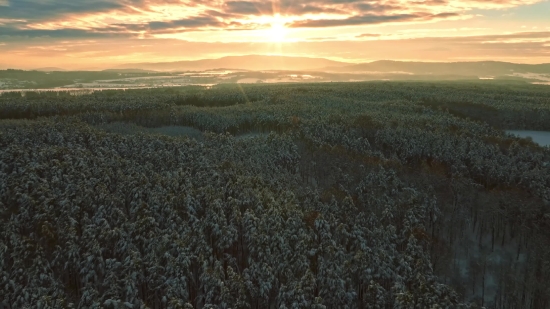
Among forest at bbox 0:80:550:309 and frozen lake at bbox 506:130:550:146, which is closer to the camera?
forest at bbox 0:80:550:309

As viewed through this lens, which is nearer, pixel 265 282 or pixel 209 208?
A: pixel 265 282

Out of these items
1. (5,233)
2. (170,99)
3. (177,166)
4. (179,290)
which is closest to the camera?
(179,290)

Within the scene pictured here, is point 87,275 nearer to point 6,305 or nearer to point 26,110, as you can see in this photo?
point 6,305

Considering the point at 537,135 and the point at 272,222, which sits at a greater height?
the point at 272,222

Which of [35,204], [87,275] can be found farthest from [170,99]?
[87,275]

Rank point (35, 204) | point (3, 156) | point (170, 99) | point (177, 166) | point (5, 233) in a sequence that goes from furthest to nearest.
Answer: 1. point (170, 99)
2. point (177, 166)
3. point (3, 156)
4. point (35, 204)
5. point (5, 233)

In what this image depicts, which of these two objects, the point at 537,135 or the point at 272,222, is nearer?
the point at 272,222

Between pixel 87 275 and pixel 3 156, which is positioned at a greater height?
pixel 3 156

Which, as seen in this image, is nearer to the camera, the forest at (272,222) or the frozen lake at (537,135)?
the forest at (272,222)
